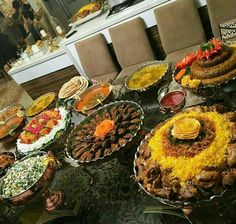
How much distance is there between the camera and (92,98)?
9.57 ft

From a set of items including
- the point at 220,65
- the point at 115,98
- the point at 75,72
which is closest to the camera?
the point at 220,65

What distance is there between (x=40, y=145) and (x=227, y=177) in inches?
70.8

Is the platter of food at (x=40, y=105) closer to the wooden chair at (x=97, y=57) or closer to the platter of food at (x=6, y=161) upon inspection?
the platter of food at (x=6, y=161)

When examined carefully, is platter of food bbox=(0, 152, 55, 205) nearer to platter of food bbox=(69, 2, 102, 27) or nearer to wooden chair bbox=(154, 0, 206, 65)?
wooden chair bbox=(154, 0, 206, 65)

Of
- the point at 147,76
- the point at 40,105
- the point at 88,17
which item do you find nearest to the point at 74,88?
the point at 40,105

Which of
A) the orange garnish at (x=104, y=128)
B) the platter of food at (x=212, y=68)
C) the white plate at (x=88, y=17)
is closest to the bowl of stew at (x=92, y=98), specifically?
the orange garnish at (x=104, y=128)

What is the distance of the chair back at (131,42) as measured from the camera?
13.1 ft

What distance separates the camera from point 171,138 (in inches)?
68.1

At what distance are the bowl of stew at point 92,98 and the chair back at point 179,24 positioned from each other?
1364mm

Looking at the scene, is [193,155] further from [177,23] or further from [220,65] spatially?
[177,23]

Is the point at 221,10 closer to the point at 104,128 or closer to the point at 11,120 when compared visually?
the point at 104,128

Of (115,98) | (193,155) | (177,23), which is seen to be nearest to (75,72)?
(177,23)

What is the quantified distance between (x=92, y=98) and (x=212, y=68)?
1307 mm

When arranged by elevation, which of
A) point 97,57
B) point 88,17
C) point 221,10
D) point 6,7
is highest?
point 6,7
